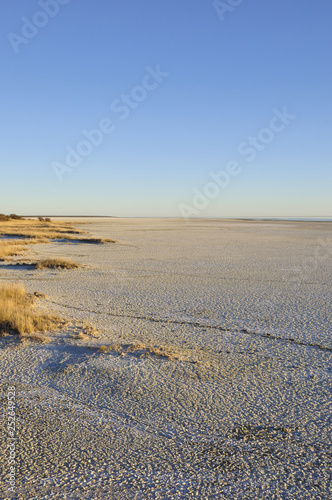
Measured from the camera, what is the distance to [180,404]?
499 cm

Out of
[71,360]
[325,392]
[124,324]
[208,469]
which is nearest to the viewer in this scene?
[208,469]

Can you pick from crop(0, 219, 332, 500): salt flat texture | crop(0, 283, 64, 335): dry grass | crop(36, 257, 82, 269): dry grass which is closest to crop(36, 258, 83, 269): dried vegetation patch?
crop(36, 257, 82, 269): dry grass

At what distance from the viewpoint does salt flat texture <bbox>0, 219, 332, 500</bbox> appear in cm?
358

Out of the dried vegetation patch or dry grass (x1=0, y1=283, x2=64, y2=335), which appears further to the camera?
the dried vegetation patch

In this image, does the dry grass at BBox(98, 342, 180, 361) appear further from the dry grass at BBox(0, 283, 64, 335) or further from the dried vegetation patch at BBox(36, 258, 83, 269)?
the dried vegetation patch at BBox(36, 258, 83, 269)

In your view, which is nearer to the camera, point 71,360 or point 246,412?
point 246,412

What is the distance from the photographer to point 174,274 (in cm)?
1553

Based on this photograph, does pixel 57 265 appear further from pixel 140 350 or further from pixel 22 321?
pixel 140 350

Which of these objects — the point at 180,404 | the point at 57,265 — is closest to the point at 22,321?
the point at 180,404

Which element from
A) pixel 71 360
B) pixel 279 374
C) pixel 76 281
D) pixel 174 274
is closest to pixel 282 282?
pixel 174 274

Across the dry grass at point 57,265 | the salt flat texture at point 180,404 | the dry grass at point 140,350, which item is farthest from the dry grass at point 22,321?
the dry grass at point 57,265

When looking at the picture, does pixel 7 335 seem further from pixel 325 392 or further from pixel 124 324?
pixel 325 392

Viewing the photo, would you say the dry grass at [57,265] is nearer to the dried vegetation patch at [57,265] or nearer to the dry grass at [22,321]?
the dried vegetation patch at [57,265]

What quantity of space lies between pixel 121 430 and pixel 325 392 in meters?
2.64
